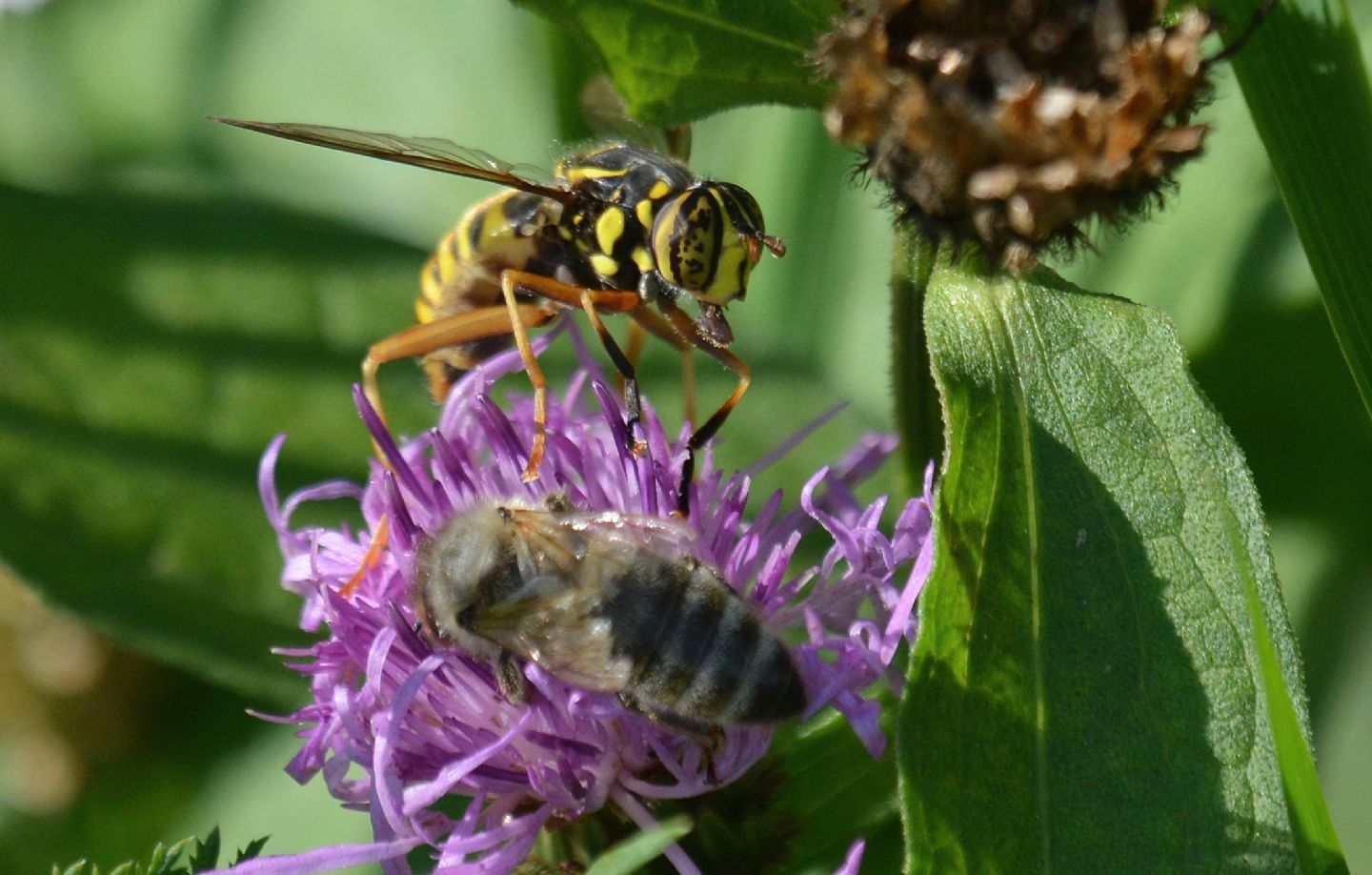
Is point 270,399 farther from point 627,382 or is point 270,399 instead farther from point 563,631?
point 563,631

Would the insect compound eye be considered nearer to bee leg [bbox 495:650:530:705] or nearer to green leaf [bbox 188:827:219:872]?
bee leg [bbox 495:650:530:705]

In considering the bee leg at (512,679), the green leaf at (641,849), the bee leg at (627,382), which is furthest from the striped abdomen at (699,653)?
the bee leg at (627,382)

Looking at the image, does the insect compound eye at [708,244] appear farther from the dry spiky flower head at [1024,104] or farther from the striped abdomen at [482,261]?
the dry spiky flower head at [1024,104]

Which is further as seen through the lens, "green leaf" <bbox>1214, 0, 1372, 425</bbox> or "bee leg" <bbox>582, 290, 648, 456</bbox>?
"bee leg" <bbox>582, 290, 648, 456</bbox>

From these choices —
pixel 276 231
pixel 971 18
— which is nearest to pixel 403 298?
pixel 276 231

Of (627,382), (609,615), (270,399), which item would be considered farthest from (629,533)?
(270,399)

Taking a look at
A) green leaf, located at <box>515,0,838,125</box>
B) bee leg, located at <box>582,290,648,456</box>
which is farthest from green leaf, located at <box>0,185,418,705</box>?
green leaf, located at <box>515,0,838,125</box>

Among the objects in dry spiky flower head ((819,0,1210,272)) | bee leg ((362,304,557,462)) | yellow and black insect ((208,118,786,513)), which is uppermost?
dry spiky flower head ((819,0,1210,272))
